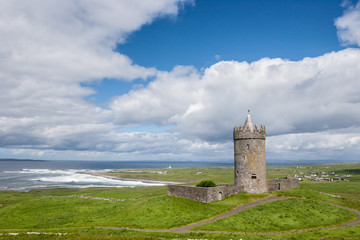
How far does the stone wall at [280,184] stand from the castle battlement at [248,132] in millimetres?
8115

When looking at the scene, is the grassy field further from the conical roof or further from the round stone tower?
the conical roof

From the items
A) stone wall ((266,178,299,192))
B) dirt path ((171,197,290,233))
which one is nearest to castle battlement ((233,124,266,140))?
stone wall ((266,178,299,192))

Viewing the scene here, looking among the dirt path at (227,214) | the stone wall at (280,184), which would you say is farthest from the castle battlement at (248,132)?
the dirt path at (227,214)

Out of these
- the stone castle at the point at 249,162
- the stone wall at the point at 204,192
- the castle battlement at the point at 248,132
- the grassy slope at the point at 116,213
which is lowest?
the grassy slope at the point at 116,213

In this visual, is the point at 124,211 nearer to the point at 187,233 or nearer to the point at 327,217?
the point at 187,233

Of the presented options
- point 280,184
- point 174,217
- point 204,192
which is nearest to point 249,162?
point 280,184

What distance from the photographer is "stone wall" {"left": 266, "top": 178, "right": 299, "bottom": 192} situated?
42.4m

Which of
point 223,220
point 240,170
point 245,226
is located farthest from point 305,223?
point 240,170

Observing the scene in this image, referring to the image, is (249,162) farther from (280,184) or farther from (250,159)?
(280,184)

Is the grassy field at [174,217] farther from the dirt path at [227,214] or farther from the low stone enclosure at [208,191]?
the low stone enclosure at [208,191]

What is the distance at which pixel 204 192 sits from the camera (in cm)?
3550

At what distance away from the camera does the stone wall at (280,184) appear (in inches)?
1668

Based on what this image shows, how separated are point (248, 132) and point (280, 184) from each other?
Result: 1143 cm

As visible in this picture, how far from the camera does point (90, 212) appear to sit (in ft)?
120
